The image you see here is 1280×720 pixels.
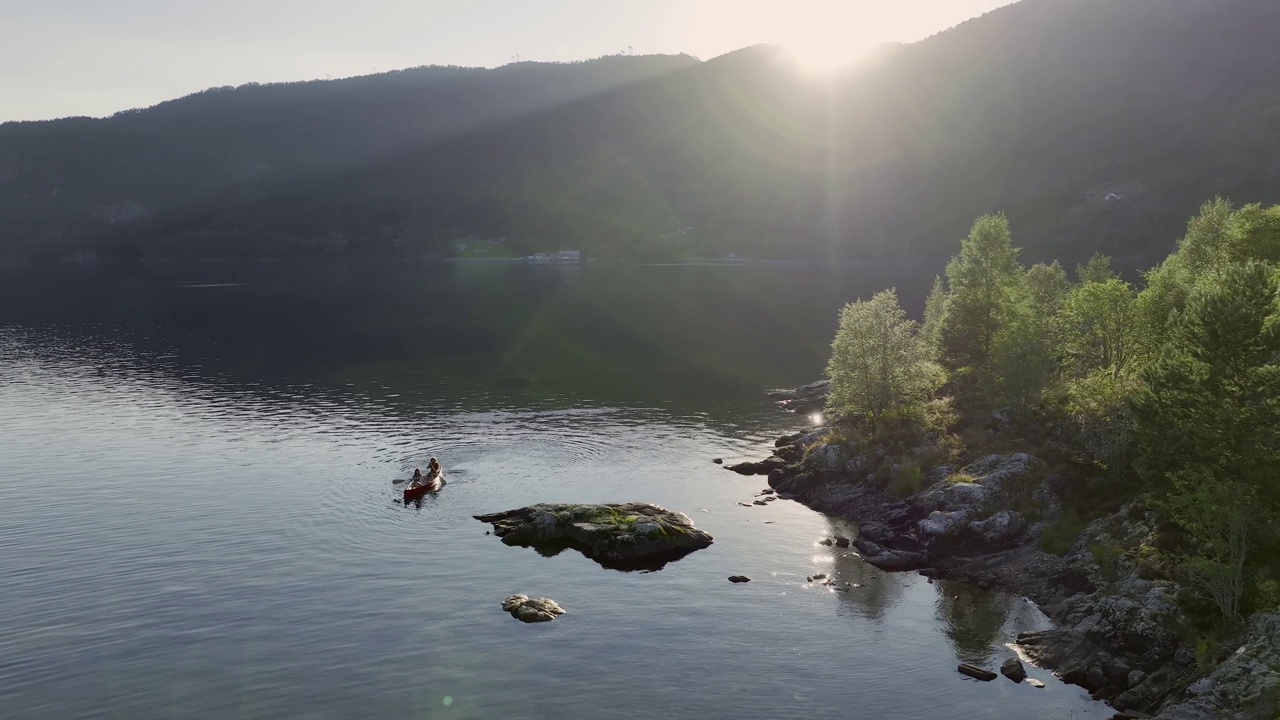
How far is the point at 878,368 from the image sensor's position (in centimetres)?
8975

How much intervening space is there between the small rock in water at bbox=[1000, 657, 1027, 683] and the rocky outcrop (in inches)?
1063

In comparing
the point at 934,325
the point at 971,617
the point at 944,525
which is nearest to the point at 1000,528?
the point at 944,525

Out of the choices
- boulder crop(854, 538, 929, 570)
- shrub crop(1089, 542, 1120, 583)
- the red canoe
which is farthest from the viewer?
the red canoe

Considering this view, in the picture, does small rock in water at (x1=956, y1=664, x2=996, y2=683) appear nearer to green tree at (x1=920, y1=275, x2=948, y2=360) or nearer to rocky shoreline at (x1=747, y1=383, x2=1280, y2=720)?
rocky shoreline at (x1=747, y1=383, x2=1280, y2=720)

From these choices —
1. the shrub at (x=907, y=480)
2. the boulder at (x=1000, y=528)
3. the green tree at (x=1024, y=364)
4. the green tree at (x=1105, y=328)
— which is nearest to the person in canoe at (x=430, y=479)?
the shrub at (x=907, y=480)

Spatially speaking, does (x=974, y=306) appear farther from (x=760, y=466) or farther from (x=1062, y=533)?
(x=1062, y=533)

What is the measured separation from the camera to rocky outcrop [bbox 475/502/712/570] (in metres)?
68.4

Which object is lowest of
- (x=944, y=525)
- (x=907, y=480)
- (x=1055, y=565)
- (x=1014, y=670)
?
(x=1014, y=670)

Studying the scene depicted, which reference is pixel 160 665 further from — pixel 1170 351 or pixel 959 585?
pixel 1170 351

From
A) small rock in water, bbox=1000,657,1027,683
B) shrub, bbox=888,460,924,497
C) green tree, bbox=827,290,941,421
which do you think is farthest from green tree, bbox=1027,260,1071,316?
small rock in water, bbox=1000,657,1027,683

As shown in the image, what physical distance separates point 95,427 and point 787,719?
10349 cm

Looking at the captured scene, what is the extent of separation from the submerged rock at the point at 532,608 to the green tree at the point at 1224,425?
40.2 metres

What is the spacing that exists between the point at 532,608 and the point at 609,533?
1395cm

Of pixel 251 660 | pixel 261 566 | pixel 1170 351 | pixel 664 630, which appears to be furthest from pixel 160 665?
pixel 1170 351
